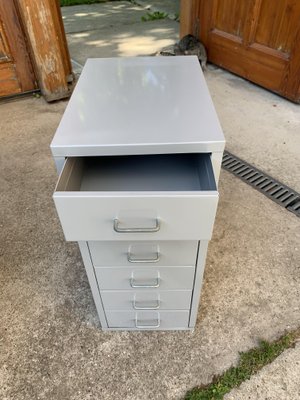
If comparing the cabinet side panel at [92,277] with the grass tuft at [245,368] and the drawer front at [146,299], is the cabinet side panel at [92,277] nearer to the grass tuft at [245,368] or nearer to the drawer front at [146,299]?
the drawer front at [146,299]

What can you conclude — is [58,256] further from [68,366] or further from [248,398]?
[248,398]

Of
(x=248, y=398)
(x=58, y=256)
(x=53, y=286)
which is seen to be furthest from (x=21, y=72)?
(x=248, y=398)

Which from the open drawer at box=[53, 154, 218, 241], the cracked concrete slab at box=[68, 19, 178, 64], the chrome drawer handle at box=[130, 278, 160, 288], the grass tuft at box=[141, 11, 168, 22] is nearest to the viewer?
the open drawer at box=[53, 154, 218, 241]

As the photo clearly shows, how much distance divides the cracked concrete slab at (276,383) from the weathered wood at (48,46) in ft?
7.59

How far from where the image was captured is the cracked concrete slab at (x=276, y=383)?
0.97 meters

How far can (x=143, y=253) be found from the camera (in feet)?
2.88

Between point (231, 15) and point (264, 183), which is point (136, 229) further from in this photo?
point (231, 15)

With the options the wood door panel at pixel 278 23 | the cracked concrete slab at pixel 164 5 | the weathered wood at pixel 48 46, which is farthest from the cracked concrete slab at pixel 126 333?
the cracked concrete slab at pixel 164 5

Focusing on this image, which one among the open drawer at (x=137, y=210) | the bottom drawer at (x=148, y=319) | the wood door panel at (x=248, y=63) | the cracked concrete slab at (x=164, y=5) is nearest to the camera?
the open drawer at (x=137, y=210)

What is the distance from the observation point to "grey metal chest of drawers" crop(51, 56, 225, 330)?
2.36 ft

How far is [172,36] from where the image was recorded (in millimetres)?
3920

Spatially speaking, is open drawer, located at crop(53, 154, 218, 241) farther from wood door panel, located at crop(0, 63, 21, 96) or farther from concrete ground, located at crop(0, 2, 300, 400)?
wood door panel, located at crop(0, 63, 21, 96)

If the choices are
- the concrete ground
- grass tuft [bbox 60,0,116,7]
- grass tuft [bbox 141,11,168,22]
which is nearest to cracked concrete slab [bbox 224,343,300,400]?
the concrete ground

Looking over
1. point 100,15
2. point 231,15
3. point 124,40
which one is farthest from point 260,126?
point 100,15
